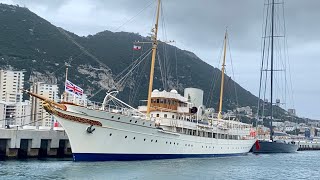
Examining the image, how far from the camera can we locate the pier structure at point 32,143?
35906 mm

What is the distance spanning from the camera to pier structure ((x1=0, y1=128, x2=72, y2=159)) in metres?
35.9

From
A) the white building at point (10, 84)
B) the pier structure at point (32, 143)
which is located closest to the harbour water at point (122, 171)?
the pier structure at point (32, 143)

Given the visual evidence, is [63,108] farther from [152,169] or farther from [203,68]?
[203,68]

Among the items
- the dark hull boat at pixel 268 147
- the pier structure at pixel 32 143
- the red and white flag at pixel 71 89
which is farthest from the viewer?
the dark hull boat at pixel 268 147

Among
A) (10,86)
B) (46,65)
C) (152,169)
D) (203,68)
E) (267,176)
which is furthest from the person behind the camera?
(203,68)

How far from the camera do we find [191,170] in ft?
112

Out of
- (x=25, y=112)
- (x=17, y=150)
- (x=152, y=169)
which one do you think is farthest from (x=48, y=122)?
(x=152, y=169)

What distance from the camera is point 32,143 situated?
123 feet

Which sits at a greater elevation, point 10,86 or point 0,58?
point 0,58

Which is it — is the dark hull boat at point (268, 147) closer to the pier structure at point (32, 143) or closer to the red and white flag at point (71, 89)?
the pier structure at point (32, 143)

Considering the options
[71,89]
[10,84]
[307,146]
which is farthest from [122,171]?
[307,146]

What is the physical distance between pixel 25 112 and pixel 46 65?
3075 inches

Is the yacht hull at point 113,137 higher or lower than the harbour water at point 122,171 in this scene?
higher

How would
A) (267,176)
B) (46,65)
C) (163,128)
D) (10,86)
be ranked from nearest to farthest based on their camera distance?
(267,176), (163,128), (10,86), (46,65)
